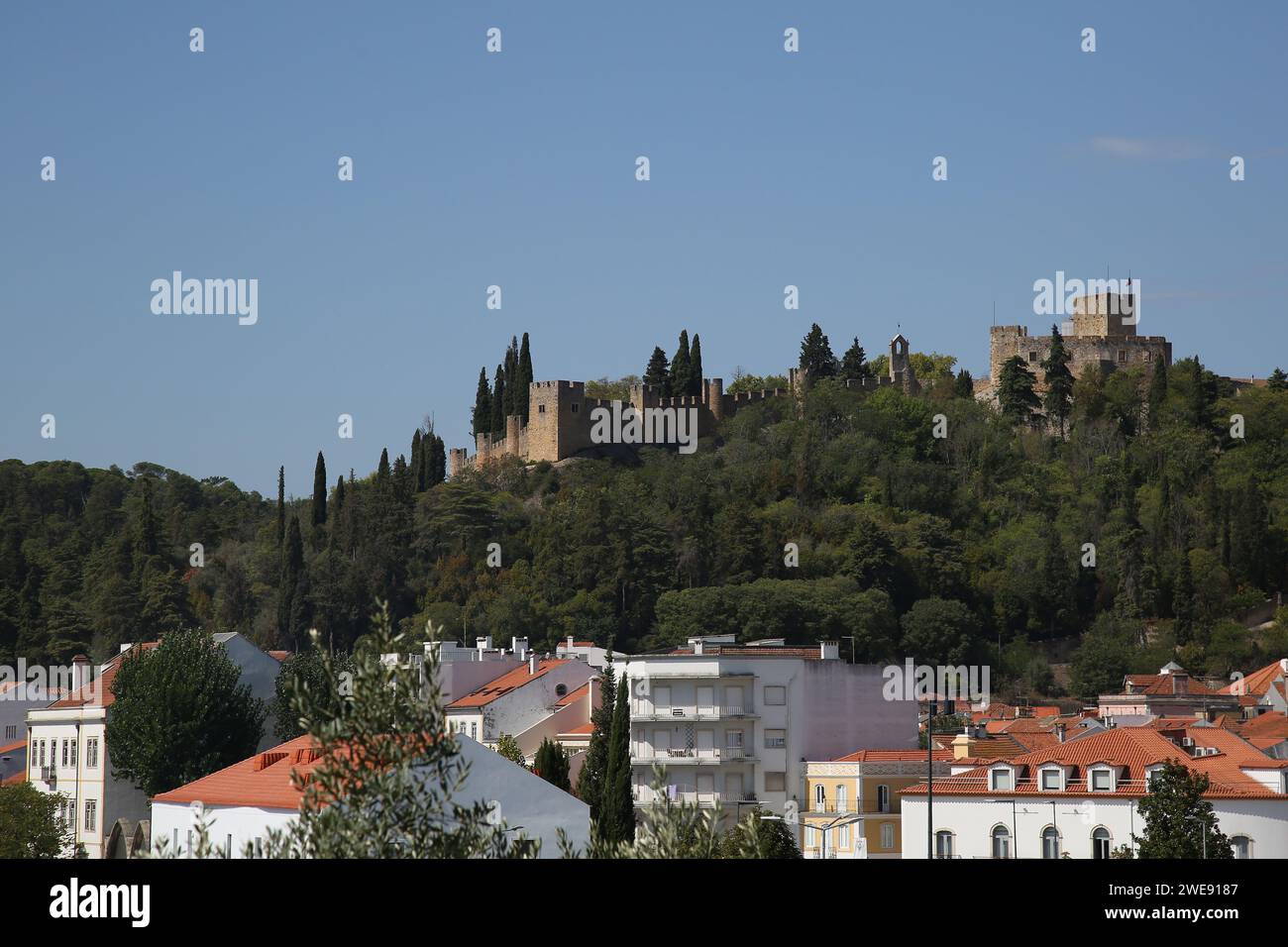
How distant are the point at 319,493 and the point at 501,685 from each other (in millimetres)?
56970

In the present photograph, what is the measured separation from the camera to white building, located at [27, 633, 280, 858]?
53875 mm

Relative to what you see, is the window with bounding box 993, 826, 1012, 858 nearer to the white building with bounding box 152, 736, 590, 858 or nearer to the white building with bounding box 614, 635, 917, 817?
the white building with bounding box 614, 635, 917, 817

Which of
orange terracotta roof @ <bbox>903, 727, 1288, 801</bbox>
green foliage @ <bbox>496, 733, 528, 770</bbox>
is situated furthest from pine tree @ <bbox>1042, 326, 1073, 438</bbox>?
orange terracotta roof @ <bbox>903, 727, 1288, 801</bbox>

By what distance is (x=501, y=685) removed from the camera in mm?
61406

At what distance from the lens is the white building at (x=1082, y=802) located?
3997 centimetres

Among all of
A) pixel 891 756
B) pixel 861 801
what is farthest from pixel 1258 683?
pixel 861 801

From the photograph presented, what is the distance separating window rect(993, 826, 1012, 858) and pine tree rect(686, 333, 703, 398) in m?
83.1

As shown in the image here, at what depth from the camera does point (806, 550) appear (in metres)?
108

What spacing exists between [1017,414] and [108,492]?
57532 mm

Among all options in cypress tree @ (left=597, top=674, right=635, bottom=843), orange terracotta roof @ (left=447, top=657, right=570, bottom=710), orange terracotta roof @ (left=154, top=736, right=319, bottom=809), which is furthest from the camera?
orange terracotta roof @ (left=447, top=657, right=570, bottom=710)
